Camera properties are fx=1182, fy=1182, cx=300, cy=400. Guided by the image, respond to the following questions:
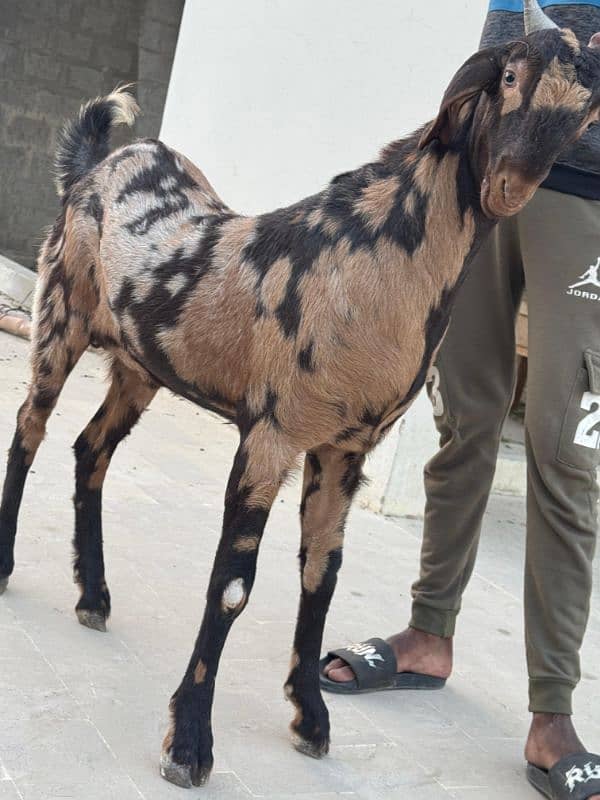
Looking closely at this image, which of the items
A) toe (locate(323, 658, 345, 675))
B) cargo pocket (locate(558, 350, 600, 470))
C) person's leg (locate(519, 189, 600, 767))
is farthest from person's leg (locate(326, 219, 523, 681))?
cargo pocket (locate(558, 350, 600, 470))

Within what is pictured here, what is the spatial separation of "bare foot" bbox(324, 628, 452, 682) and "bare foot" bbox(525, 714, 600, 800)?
500mm

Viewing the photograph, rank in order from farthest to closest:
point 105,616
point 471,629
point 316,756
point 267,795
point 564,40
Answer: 1. point 471,629
2. point 105,616
3. point 316,756
4. point 267,795
5. point 564,40

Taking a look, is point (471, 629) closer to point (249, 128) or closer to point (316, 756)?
point (316, 756)

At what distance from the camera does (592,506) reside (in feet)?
10.0

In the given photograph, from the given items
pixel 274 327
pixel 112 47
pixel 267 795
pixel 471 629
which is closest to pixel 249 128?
pixel 471 629

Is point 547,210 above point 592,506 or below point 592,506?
above

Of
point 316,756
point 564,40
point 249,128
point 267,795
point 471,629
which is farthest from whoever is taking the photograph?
point 249,128

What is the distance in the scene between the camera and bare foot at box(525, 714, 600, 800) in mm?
3018

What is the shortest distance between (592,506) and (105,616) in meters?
1.44

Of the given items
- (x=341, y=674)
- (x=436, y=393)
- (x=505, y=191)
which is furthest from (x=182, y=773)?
(x=505, y=191)

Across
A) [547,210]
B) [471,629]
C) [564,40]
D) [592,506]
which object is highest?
[564,40]

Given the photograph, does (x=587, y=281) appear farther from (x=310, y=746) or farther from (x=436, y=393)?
(x=310, y=746)

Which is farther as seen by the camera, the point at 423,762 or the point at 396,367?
the point at 423,762

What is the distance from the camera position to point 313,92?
236 inches
